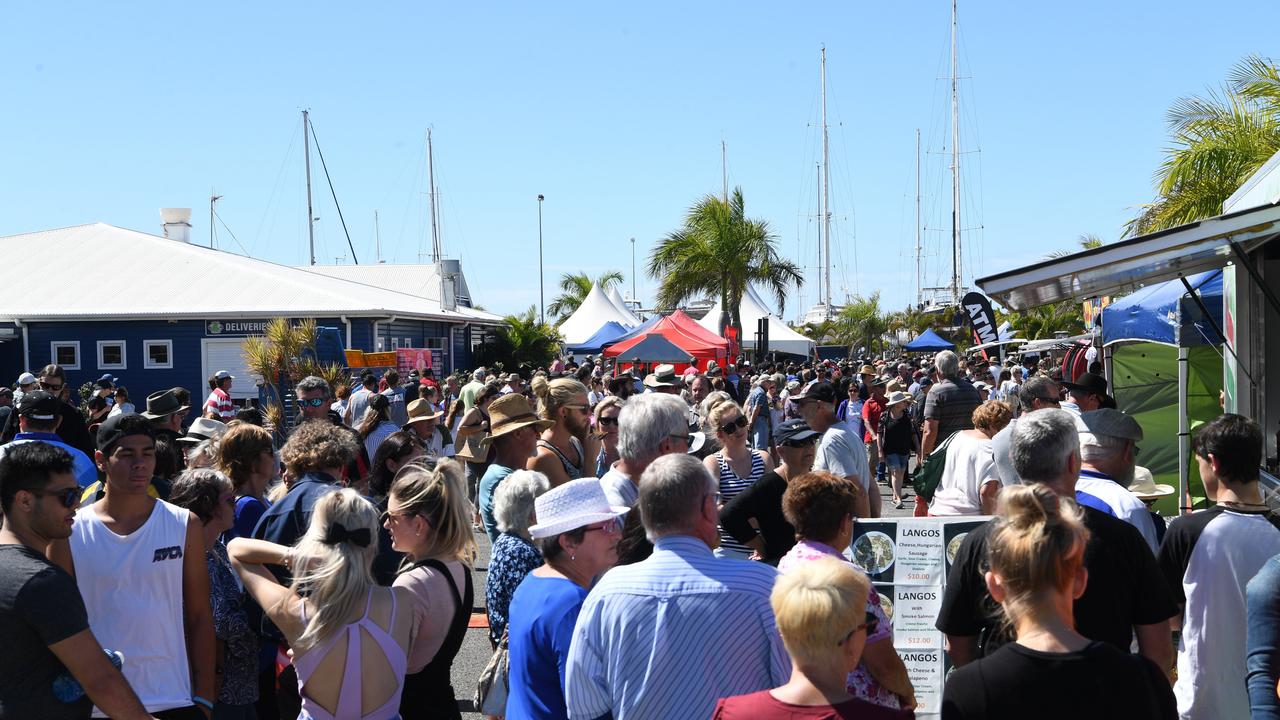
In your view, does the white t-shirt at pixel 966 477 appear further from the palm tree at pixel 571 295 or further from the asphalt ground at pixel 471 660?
the palm tree at pixel 571 295

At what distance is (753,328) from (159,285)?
2426 cm

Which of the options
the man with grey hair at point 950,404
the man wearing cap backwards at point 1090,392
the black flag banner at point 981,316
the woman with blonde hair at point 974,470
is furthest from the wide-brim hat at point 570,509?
the black flag banner at point 981,316

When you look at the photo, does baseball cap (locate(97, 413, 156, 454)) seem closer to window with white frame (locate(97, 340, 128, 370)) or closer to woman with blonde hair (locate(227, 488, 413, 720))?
woman with blonde hair (locate(227, 488, 413, 720))

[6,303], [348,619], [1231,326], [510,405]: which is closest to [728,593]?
[348,619]

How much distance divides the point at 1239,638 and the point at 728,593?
6.95 ft

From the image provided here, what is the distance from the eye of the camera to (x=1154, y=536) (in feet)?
14.4

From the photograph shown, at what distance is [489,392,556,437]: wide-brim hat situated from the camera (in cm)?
597

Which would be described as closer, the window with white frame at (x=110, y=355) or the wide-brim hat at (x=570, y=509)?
the wide-brim hat at (x=570, y=509)

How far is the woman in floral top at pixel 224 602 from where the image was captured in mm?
4371

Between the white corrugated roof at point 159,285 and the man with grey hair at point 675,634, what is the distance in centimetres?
2521

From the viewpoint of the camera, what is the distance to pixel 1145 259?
6.80 metres

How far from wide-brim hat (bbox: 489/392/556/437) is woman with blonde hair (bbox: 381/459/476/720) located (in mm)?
1981

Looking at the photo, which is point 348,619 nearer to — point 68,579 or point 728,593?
point 68,579

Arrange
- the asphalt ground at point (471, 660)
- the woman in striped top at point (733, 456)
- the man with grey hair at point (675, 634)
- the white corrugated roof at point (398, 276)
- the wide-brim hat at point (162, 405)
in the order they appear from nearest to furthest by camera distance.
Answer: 1. the man with grey hair at point (675, 634)
2. the woman in striped top at point (733, 456)
3. the asphalt ground at point (471, 660)
4. the wide-brim hat at point (162, 405)
5. the white corrugated roof at point (398, 276)
